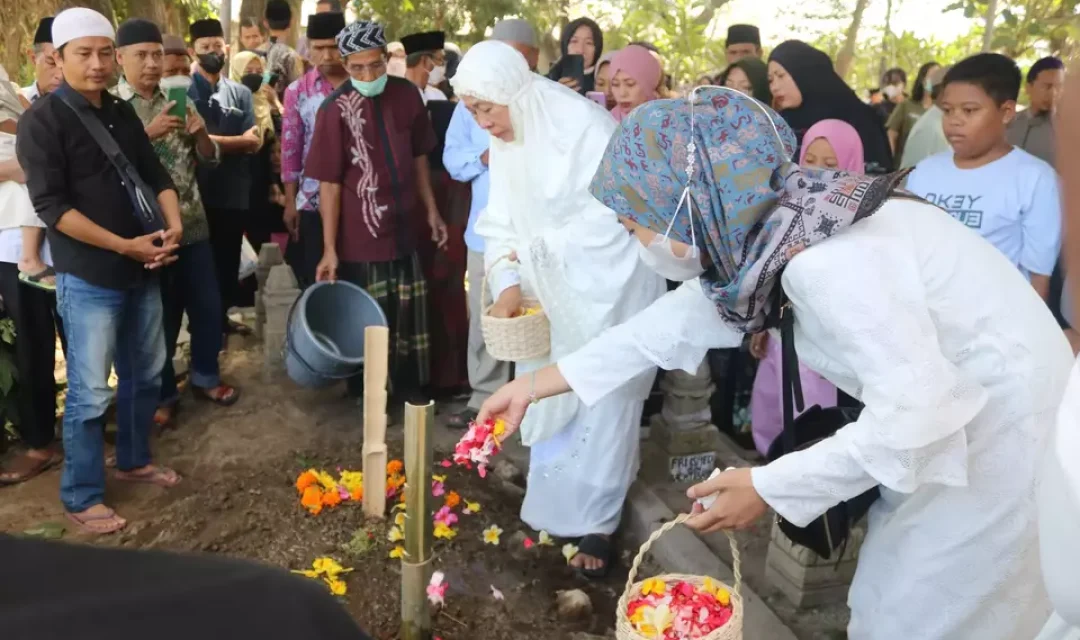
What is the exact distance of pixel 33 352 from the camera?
13.1ft

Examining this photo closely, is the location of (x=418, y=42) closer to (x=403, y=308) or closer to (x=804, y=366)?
(x=403, y=308)

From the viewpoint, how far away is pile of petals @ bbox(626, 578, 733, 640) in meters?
2.02

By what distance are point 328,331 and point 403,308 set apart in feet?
1.48

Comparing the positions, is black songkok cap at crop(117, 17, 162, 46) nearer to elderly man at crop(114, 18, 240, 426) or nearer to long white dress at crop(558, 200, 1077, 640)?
elderly man at crop(114, 18, 240, 426)

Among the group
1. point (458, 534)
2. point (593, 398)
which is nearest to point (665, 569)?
point (458, 534)

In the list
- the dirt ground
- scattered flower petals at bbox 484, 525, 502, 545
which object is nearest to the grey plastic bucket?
the dirt ground

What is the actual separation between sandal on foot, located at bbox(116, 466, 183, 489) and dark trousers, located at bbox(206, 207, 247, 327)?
158 centimetres

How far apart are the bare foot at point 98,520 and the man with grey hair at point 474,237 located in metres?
1.73

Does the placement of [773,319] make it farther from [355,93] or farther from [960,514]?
[355,93]

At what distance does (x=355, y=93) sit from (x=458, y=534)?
2230 millimetres

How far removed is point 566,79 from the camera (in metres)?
5.51

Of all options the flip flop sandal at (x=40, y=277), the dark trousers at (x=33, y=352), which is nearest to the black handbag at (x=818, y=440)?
the flip flop sandal at (x=40, y=277)

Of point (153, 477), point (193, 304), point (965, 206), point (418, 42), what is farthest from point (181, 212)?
point (965, 206)

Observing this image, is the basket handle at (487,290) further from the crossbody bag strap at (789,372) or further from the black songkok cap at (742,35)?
the black songkok cap at (742,35)
